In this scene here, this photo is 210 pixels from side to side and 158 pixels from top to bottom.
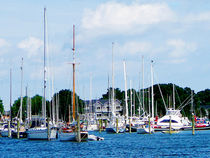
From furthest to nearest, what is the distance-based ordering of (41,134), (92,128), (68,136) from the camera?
(92,128) → (41,134) → (68,136)

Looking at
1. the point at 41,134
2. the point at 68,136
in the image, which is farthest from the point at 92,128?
the point at 68,136

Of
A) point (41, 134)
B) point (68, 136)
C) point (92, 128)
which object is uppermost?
point (92, 128)

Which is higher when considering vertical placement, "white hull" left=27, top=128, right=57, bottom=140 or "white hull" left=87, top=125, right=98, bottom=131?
"white hull" left=87, top=125, right=98, bottom=131

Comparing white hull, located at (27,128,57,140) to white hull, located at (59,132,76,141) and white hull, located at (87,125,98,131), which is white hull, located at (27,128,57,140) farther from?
white hull, located at (87,125,98,131)

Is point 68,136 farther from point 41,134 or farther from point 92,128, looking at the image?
point 92,128

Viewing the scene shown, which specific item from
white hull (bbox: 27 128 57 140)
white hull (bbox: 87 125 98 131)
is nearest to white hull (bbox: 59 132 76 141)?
white hull (bbox: 27 128 57 140)

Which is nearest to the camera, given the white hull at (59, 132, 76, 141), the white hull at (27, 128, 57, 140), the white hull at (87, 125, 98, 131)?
the white hull at (59, 132, 76, 141)

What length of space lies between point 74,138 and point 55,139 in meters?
6.24

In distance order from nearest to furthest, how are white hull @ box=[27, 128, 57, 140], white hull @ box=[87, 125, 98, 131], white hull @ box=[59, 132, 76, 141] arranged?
1. white hull @ box=[59, 132, 76, 141]
2. white hull @ box=[27, 128, 57, 140]
3. white hull @ box=[87, 125, 98, 131]

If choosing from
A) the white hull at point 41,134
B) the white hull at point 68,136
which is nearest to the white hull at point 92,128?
the white hull at point 41,134

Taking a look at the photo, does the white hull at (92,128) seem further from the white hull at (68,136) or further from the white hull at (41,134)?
the white hull at (68,136)

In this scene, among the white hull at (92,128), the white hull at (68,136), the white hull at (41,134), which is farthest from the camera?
the white hull at (92,128)

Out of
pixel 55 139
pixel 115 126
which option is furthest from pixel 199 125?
pixel 55 139

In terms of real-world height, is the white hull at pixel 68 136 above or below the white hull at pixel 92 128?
below
